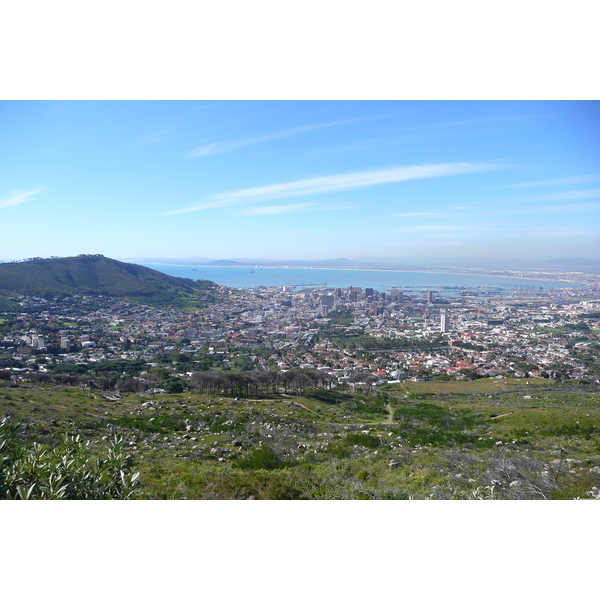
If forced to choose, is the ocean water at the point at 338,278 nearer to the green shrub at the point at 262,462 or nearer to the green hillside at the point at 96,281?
the green hillside at the point at 96,281

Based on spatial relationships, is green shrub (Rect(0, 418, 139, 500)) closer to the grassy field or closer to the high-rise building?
the grassy field

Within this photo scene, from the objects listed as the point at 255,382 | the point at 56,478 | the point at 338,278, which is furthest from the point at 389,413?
the point at 338,278

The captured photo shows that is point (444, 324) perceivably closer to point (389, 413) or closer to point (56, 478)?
point (389, 413)

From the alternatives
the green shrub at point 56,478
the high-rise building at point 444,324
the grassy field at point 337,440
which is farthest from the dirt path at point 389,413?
the high-rise building at point 444,324

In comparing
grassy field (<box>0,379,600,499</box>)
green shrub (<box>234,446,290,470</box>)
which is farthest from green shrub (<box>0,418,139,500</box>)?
green shrub (<box>234,446,290,470</box>)

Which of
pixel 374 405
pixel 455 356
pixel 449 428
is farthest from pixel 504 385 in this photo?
pixel 449 428

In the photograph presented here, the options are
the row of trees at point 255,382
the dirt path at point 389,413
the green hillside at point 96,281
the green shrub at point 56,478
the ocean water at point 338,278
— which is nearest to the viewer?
the green shrub at point 56,478
